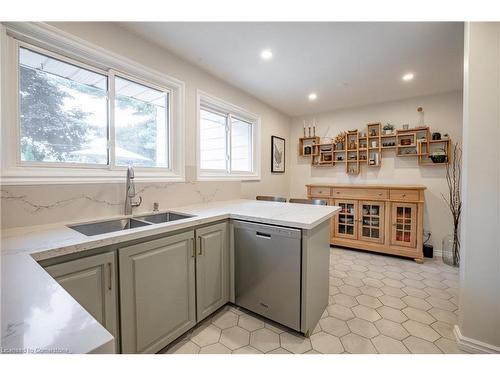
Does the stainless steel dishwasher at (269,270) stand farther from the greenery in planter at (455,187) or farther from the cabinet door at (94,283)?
the greenery in planter at (455,187)

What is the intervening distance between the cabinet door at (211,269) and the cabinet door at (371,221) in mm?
2472

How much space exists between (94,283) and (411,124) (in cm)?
432

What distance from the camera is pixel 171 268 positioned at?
1490 mm

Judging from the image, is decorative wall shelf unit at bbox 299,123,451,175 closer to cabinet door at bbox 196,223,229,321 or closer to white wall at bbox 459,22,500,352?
white wall at bbox 459,22,500,352

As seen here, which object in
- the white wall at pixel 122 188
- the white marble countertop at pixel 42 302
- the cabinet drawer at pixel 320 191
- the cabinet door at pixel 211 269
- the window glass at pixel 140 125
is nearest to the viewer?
the white marble countertop at pixel 42 302

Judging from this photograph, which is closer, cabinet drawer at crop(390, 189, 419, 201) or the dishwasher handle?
the dishwasher handle

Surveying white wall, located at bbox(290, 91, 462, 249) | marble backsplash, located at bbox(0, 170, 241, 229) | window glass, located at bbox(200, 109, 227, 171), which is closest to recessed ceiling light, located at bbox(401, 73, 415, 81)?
white wall, located at bbox(290, 91, 462, 249)

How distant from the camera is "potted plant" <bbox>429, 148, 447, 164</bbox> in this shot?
318 centimetres

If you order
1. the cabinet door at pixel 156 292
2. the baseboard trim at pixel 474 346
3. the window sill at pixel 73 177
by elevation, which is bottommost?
the baseboard trim at pixel 474 346

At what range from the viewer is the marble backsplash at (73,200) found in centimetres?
135

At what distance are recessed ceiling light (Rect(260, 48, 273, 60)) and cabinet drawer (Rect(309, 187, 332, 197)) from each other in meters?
2.25

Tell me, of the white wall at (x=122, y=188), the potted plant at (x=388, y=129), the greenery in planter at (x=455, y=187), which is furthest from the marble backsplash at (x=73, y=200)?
the greenery in planter at (x=455, y=187)

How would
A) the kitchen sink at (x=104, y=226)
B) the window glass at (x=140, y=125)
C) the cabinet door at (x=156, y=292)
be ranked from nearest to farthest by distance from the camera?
the cabinet door at (x=156, y=292) → the kitchen sink at (x=104, y=226) → the window glass at (x=140, y=125)

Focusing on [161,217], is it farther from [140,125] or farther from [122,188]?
[140,125]
